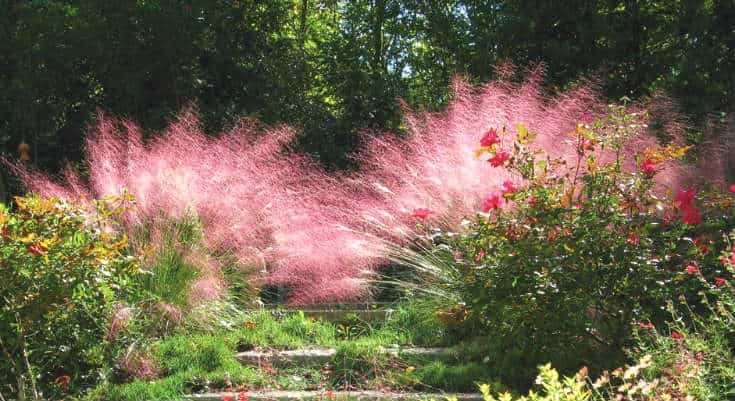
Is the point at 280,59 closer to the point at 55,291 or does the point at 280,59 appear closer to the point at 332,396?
the point at 55,291

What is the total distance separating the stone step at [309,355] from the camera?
175 inches

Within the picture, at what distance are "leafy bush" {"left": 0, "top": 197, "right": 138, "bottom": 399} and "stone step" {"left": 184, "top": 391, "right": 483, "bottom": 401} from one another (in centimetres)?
77

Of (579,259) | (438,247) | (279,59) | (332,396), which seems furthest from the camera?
(279,59)

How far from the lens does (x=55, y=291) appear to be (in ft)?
13.6

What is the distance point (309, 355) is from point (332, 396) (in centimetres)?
65

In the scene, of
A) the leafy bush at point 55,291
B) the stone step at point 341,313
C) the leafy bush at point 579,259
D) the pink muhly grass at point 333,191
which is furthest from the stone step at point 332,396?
the stone step at point 341,313

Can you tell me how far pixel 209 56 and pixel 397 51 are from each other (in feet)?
7.51

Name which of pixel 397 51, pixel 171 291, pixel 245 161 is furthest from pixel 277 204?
pixel 397 51

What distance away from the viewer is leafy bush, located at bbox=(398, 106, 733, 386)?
382cm

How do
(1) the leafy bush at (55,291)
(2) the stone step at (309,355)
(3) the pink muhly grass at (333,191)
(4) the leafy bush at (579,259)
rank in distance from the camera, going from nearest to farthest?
(4) the leafy bush at (579,259) < (1) the leafy bush at (55,291) < (2) the stone step at (309,355) < (3) the pink muhly grass at (333,191)

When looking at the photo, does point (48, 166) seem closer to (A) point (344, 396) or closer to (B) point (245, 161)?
(B) point (245, 161)

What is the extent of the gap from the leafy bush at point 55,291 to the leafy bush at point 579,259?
6.26ft

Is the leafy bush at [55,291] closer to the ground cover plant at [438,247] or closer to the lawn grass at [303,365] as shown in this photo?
the ground cover plant at [438,247]

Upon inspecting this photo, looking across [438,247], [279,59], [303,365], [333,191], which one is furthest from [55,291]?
[279,59]
